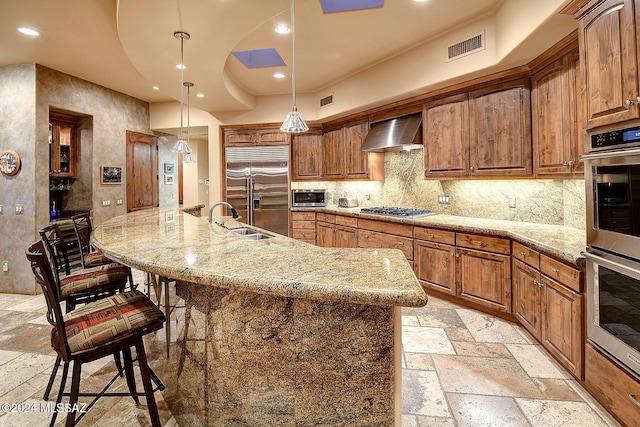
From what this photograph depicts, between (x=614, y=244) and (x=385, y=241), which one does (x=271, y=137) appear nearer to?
(x=385, y=241)

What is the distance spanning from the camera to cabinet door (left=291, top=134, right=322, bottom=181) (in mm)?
5926

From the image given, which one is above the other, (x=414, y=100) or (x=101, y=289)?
(x=414, y=100)

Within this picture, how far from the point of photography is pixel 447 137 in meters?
3.90

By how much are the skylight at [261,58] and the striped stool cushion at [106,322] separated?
367cm

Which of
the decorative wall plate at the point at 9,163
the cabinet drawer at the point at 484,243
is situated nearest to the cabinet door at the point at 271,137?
the decorative wall plate at the point at 9,163

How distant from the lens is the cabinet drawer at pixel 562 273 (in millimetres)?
2113

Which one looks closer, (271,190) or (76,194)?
(76,194)

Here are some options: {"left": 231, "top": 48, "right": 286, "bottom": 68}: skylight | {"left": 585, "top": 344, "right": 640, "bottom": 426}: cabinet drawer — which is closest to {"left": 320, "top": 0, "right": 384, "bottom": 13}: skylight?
{"left": 231, "top": 48, "right": 286, "bottom": 68}: skylight

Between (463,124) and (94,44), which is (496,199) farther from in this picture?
(94,44)

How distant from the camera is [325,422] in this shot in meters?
1.25

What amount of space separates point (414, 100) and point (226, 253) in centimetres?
351

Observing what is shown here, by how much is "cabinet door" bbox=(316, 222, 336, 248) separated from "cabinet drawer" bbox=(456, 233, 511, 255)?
2.26 metres

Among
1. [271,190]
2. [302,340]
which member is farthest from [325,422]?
[271,190]

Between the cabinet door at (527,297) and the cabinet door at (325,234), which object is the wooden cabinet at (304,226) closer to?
the cabinet door at (325,234)
